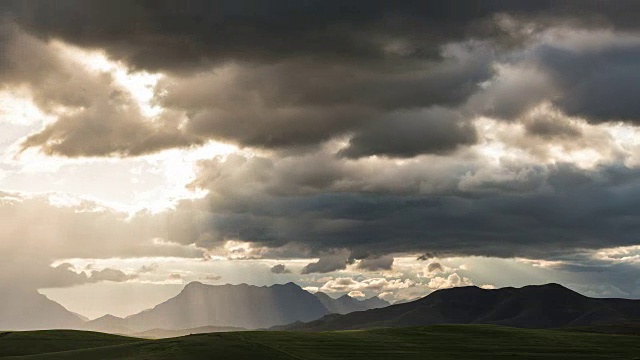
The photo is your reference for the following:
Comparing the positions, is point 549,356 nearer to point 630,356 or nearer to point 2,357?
point 630,356

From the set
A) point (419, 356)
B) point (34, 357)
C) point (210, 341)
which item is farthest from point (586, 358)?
point (34, 357)

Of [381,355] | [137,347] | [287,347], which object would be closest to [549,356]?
[381,355]

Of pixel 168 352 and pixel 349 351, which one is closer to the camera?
pixel 168 352

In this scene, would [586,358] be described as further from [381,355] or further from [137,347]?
[137,347]

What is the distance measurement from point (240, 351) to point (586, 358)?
81.3 m

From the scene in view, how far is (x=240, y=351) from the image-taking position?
17625 cm

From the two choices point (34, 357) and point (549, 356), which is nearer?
point (34, 357)

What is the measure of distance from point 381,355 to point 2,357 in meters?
88.1

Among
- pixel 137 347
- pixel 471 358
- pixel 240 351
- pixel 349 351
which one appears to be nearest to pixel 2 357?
pixel 137 347

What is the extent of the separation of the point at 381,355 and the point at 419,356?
9.49 meters

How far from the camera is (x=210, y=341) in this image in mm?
191000

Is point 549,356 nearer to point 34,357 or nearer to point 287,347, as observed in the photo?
point 287,347

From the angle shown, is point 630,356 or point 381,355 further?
point 630,356

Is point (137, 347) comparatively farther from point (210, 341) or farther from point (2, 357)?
point (2, 357)
